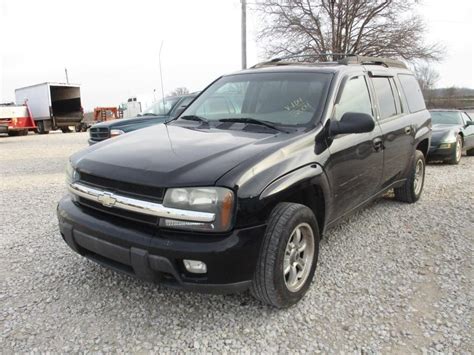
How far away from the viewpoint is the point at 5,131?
19.2 m

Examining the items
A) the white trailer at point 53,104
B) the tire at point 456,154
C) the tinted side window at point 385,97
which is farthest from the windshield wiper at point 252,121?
the white trailer at point 53,104

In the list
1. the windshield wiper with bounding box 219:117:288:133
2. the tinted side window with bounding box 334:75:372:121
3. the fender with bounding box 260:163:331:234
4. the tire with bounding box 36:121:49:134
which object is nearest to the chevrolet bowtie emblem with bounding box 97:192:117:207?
the fender with bounding box 260:163:331:234

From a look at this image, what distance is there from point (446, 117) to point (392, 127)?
25.1 feet

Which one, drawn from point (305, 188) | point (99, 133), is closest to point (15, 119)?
point (99, 133)

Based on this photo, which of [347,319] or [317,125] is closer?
[347,319]

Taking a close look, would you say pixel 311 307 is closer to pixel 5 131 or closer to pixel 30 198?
pixel 30 198

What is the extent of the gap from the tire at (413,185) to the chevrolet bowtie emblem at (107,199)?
3991mm

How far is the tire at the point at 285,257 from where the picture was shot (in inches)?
102

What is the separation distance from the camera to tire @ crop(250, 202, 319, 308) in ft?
8.51

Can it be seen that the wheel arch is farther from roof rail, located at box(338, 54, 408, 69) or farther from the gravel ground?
the gravel ground

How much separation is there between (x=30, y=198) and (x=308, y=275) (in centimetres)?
496

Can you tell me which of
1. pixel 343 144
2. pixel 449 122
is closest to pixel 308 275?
pixel 343 144

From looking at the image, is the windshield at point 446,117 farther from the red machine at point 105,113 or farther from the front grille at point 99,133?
the red machine at point 105,113

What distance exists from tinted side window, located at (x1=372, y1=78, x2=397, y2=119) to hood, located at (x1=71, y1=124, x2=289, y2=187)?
1.72m
